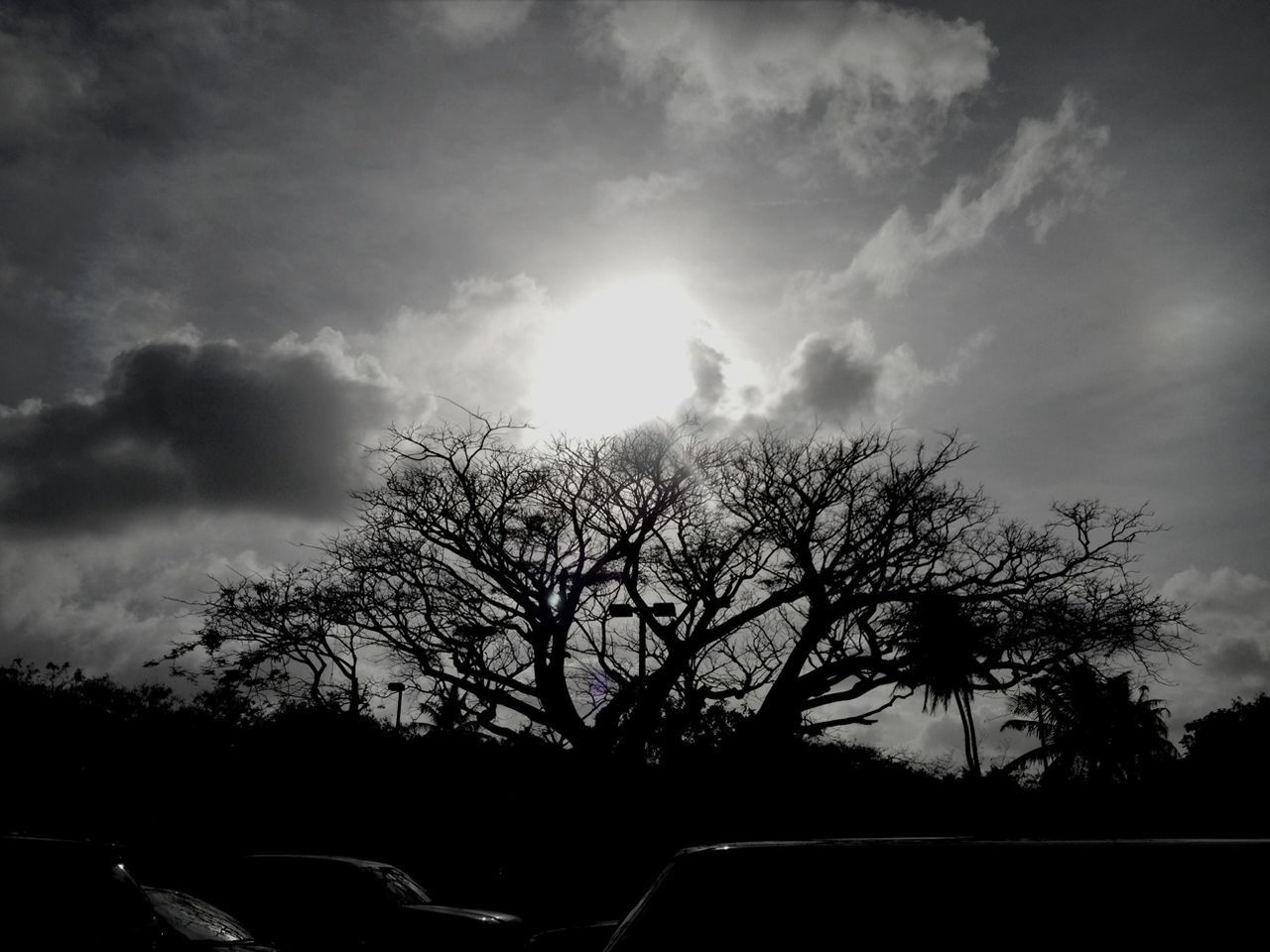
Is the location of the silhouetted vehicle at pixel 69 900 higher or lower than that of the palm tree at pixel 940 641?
lower

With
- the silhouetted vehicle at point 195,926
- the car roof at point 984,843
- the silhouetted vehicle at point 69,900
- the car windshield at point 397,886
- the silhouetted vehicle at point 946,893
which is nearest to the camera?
the silhouetted vehicle at point 946,893

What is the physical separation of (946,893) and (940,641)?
16.5 meters

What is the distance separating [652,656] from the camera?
2048 centimetres

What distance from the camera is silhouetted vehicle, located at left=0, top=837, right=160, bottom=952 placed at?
492cm

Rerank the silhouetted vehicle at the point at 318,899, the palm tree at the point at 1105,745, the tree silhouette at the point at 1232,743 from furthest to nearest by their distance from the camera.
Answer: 1. the palm tree at the point at 1105,745
2. the tree silhouette at the point at 1232,743
3. the silhouetted vehicle at the point at 318,899

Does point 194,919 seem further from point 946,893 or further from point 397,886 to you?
point 946,893

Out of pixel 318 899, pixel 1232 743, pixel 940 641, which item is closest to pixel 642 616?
pixel 940 641

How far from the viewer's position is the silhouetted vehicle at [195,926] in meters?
6.07

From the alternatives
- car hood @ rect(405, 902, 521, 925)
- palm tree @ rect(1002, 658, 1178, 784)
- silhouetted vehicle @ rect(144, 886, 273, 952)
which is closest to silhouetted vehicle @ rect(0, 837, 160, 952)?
silhouetted vehicle @ rect(144, 886, 273, 952)

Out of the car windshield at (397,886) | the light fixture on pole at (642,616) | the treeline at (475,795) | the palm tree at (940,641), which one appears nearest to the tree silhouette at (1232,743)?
the treeline at (475,795)

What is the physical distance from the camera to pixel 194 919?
6.68 metres

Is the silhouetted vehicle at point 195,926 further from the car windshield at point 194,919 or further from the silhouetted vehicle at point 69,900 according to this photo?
the silhouetted vehicle at point 69,900

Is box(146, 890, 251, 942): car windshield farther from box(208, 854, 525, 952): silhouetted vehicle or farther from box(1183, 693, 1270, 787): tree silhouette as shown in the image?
box(1183, 693, 1270, 787): tree silhouette

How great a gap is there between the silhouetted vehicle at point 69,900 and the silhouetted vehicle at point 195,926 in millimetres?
543
